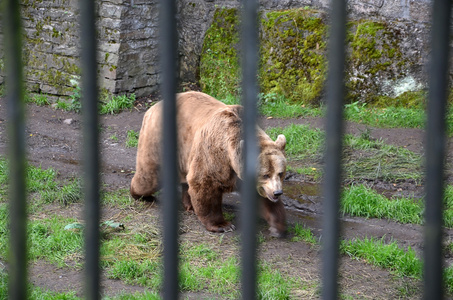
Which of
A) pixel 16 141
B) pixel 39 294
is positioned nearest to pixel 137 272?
pixel 39 294

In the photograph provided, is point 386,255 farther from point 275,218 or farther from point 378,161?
point 378,161

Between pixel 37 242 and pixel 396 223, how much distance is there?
290cm

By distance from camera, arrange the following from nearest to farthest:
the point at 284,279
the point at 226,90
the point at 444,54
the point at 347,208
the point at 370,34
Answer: the point at 444,54 → the point at 284,279 → the point at 347,208 → the point at 370,34 → the point at 226,90

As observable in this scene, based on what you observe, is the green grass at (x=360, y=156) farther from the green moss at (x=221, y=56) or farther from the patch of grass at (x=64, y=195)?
the patch of grass at (x=64, y=195)

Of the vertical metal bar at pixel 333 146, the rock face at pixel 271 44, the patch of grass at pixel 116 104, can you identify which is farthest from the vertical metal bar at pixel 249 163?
the patch of grass at pixel 116 104

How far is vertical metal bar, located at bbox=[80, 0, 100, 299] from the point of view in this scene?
100 centimetres

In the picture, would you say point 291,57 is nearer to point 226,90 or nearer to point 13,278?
point 226,90

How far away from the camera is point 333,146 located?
0.94 m

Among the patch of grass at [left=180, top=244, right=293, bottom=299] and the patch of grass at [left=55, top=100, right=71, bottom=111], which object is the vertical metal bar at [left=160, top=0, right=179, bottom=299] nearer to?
the patch of grass at [left=180, top=244, right=293, bottom=299]

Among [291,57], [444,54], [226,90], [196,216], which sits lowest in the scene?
[196,216]

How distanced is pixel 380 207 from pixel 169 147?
15.0 feet

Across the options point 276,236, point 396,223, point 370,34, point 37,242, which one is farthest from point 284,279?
point 370,34

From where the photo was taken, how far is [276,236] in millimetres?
4852

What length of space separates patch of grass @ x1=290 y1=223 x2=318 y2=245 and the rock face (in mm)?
3717
